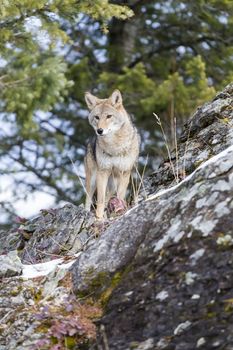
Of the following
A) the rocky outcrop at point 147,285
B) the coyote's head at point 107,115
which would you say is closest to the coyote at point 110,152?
the coyote's head at point 107,115

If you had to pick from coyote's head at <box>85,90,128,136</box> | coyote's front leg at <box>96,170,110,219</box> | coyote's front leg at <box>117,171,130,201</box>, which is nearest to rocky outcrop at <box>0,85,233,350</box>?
coyote's front leg at <box>96,170,110,219</box>

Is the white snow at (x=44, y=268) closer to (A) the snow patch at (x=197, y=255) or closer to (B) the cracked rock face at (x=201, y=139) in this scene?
(A) the snow patch at (x=197, y=255)

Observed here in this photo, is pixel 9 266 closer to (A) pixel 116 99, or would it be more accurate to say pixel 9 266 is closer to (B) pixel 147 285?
(B) pixel 147 285

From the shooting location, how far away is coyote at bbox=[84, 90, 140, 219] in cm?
1022

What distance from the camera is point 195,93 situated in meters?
16.9

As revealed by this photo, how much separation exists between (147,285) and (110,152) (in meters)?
5.37

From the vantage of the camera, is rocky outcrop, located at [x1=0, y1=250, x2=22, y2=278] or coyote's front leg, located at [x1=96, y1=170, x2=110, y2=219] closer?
rocky outcrop, located at [x1=0, y1=250, x2=22, y2=278]

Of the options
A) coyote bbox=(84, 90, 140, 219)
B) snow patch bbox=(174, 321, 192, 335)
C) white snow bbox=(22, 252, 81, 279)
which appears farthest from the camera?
coyote bbox=(84, 90, 140, 219)

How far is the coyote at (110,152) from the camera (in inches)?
402

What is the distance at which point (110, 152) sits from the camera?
10227 mm

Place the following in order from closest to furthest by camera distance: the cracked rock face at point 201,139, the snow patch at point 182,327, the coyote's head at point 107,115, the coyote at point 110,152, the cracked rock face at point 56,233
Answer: the snow patch at point 182,327, the cracked rock face at point 56,233, the cracked rock face at point 201,139, the coyote at point 110,152, the coyote's head at point 107,115

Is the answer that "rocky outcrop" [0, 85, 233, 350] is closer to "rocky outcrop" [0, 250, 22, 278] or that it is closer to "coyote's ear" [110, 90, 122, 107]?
"rocky outcrop" [0, 250, 22, 278]

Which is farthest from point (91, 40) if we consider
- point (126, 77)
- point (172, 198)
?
point (172, 198)

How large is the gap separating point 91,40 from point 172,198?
53.0 feet
